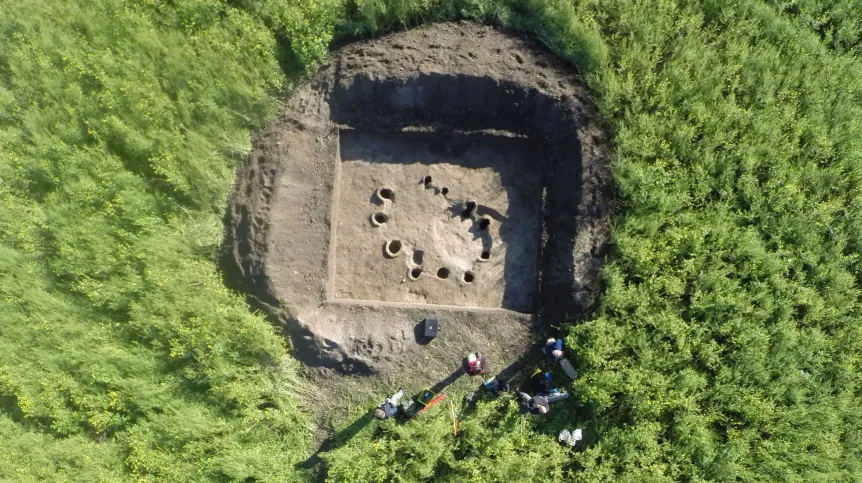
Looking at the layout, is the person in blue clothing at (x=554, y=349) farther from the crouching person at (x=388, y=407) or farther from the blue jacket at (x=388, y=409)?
the blue jacket at (x=388, y=409)

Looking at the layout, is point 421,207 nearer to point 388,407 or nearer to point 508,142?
point 508,142

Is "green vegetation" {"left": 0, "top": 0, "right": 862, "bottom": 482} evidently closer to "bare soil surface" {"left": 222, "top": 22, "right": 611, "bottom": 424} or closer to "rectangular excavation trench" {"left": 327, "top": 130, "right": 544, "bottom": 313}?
"bare soil surface" {"left": 222, "top": 22, "right": 611, "bottom": 424}

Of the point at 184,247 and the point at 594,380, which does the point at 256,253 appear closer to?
the point at 184,247

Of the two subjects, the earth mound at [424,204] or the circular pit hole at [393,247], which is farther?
the circular pit hole at [393,247]

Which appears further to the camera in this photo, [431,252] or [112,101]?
[431,252]

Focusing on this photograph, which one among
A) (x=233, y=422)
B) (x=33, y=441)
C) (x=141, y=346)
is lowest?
(x=33, y=441)

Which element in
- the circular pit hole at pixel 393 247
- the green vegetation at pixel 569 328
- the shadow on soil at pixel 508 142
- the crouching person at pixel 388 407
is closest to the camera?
the green vegetation at pixel 569 328

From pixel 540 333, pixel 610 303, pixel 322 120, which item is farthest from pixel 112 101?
pixel 610 303

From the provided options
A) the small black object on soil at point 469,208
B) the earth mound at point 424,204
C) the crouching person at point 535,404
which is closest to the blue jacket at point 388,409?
the earth mound at point 424,204
